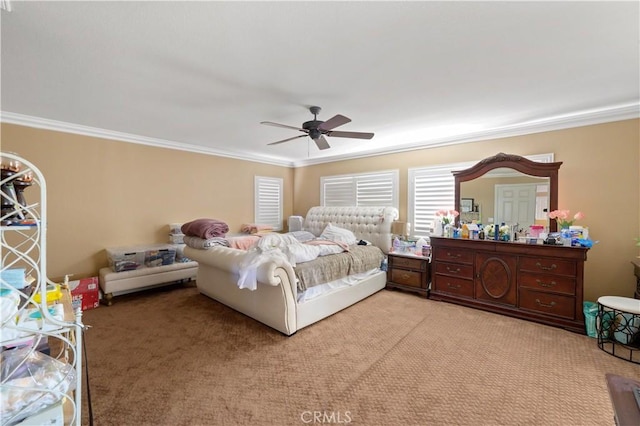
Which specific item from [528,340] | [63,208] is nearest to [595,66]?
[528,340]

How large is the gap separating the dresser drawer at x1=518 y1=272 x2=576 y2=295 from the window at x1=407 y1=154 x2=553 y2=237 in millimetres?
1381

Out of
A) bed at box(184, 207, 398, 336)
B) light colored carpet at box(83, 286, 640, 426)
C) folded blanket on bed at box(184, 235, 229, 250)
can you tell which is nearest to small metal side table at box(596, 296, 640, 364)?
light colored carpet at box(83, 286, 640, 426)

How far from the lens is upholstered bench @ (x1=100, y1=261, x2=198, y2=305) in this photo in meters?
3.72

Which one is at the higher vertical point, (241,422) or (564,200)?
(564,200)

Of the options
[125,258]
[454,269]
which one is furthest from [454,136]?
[125,258]

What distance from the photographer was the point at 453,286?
377cm

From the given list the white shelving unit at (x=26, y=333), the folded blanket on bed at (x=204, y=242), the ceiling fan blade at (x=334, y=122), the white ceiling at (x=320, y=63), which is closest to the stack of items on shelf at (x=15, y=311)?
the white shelving unit at (x=26, y=333)

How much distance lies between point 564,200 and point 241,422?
4381mm

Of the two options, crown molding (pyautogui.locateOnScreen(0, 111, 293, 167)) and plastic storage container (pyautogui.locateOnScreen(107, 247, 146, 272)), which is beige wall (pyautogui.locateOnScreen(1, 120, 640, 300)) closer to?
crown molding (pyautogui.locateOnScreen(0, 111, 293, 167))

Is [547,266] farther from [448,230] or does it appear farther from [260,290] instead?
[260,290]

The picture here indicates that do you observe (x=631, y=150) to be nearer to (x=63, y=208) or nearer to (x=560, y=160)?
(x=560, y=160)

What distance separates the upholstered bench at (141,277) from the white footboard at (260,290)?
85 centimetres

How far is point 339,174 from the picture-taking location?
5.99 m

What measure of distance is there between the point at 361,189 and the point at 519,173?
8.89ft
